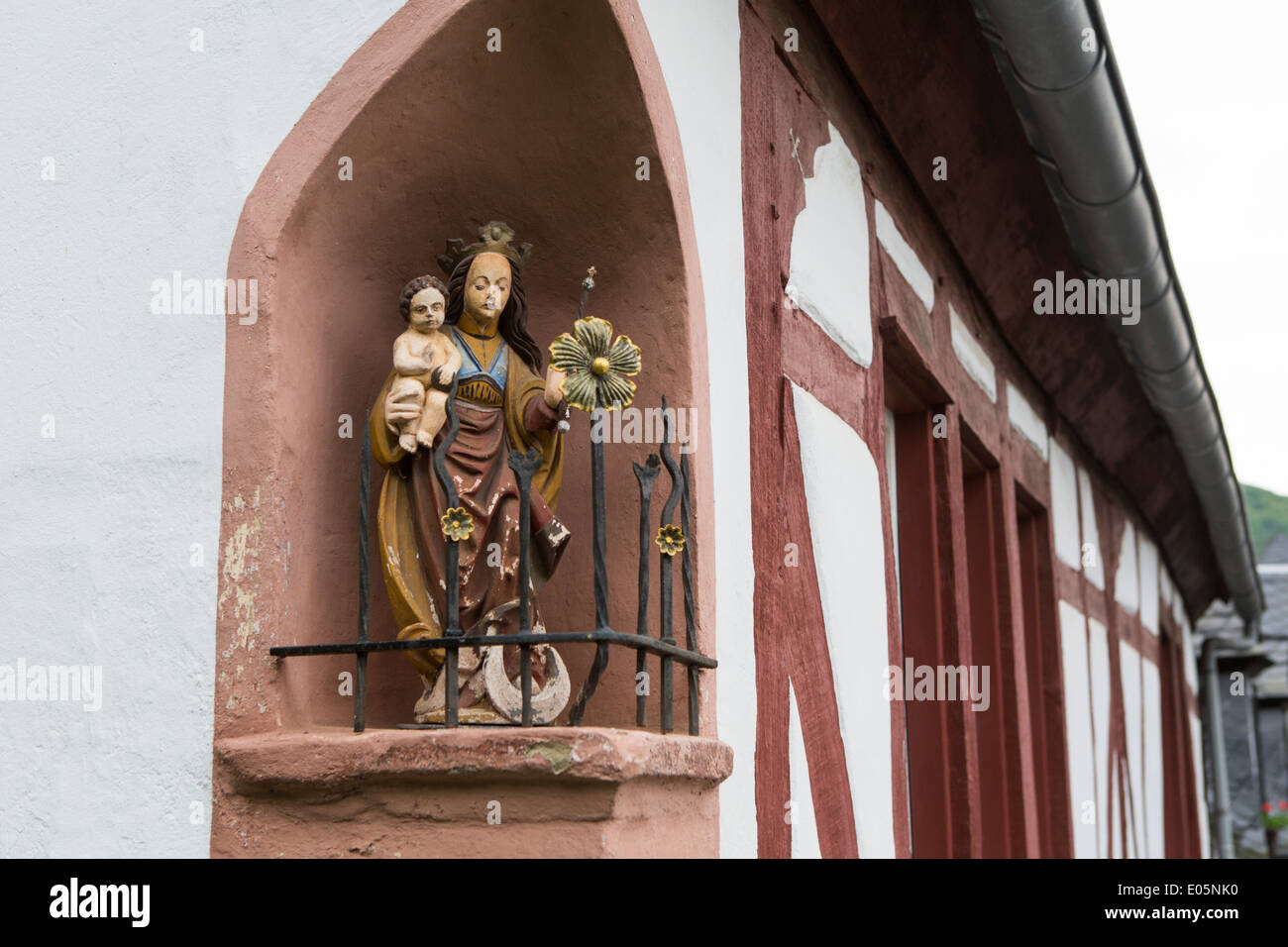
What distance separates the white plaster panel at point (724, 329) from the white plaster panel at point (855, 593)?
17.2 inches

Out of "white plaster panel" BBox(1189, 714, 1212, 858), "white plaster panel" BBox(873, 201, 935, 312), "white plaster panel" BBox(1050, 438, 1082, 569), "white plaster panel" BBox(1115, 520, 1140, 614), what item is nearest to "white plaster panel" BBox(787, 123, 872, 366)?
"white plaster panel" BBox(873, 201, 935, 312)

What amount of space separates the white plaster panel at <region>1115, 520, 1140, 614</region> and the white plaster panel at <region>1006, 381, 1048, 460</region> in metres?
2.30

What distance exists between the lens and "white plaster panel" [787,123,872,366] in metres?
4.25

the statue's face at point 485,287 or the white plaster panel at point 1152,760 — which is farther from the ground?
the statue's face at point 485,287

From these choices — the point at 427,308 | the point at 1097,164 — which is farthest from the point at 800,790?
the point at 1097,164

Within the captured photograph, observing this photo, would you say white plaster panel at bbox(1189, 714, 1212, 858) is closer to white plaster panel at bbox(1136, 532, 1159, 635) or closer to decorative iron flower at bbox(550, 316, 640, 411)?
white plaster panel at bbox(1136, 532, 1159, 635)

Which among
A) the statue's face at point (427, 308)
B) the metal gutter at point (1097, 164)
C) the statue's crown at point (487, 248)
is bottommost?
the statue's face at point (427, 308)

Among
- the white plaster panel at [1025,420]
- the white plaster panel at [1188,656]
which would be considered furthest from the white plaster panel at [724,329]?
the white plaster panel at [1188,656]

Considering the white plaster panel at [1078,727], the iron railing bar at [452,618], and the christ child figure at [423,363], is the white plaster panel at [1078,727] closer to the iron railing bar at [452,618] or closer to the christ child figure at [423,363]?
the christ child figure at [423,363]

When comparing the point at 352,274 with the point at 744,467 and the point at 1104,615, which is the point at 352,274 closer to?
the point at 744,467

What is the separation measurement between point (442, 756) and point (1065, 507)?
6.21 m

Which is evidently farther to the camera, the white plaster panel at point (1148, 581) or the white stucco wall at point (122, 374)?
the white plaster panel at point (1148, 581)

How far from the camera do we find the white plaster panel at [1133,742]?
9555 mm

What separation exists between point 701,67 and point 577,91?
18.4 inches
